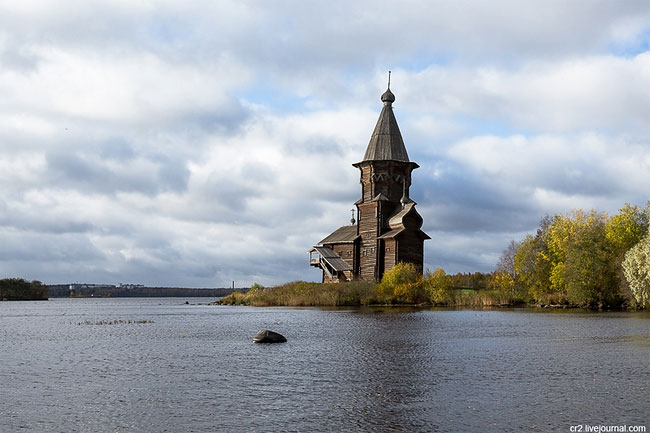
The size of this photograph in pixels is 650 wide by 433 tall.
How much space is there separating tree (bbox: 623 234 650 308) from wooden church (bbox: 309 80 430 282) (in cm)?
3011

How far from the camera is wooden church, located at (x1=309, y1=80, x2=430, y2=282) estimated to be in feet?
295

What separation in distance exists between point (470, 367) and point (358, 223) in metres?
70.5

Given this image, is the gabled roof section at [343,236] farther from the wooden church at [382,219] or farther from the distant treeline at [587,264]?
the distant treeline at [587,264]

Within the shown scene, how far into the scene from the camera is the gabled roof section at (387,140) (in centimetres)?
9375

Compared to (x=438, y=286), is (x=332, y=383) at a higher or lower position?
lower

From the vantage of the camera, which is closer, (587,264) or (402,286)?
(587,264)

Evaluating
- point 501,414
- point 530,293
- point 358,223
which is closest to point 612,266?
point 530,293

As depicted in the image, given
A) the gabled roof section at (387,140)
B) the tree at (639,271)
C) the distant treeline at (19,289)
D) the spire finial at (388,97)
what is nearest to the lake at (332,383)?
the tree at (639,271)

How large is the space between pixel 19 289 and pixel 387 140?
125 m

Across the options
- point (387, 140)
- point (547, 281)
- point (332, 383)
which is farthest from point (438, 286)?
point (332, 383)

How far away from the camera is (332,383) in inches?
878

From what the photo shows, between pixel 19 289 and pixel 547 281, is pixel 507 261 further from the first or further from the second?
pixel 19 289

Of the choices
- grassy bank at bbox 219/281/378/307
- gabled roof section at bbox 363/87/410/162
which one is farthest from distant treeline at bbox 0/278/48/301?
gabled roof section at bbox 363/87/410/162

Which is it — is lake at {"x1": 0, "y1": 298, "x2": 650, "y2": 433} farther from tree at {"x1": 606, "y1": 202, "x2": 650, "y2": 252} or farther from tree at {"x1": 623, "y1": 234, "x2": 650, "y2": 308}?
tree at {"x1": 606, "y1": 202, "x2": 650, "y2": 252}
